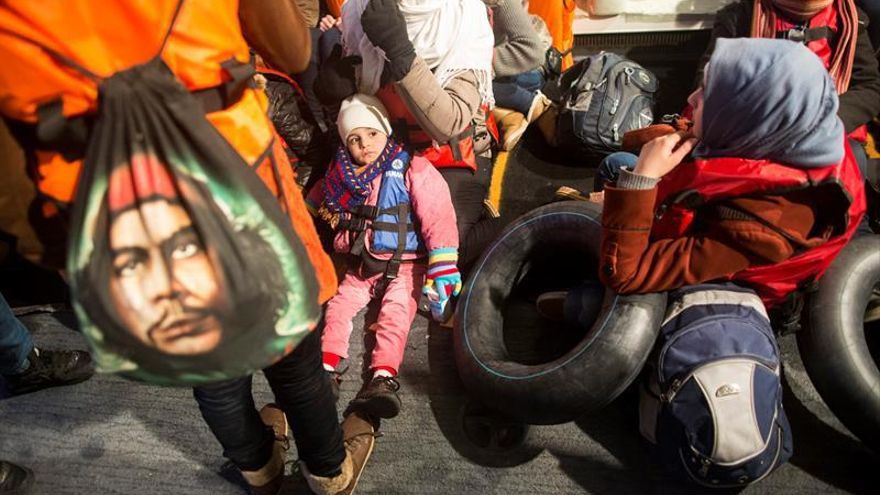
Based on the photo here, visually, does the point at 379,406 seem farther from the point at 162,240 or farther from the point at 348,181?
the point at 162,240

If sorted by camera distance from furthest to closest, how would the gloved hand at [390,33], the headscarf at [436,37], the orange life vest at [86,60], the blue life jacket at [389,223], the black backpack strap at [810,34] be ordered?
the black backpack strap at [810,34], the blue life jacket at [389,223], the headscarf at [436,37], the gloved hand at [390,33], the orange life vest at [86,60]

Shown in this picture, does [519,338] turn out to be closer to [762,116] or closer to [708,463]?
[708,463]

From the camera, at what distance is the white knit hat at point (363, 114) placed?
1.99 metres

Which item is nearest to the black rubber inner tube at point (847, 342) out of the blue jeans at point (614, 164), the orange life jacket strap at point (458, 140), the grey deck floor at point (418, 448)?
the grey deck floor at point (418, 448)

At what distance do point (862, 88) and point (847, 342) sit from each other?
1.13 metres

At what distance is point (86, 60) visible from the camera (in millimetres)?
806

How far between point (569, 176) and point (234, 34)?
1936 mm

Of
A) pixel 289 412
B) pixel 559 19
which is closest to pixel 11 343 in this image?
pixel 289 412

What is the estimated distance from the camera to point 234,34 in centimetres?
95

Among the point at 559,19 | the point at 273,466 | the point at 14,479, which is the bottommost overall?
the point at 14,479

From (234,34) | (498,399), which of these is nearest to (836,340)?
(498,399)

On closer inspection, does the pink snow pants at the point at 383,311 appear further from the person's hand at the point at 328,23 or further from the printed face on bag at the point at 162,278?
the printed face on bag at the point at 162,278

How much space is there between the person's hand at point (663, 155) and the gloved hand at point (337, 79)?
1.03m

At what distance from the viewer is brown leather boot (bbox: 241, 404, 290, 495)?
1590 mm
